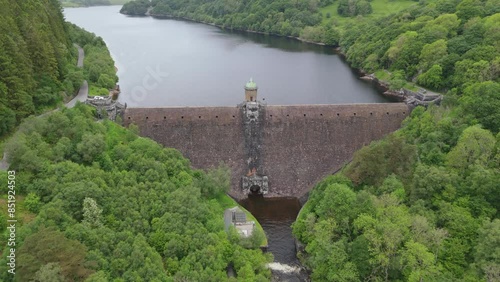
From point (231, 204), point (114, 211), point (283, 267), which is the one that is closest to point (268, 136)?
point (231, 204)

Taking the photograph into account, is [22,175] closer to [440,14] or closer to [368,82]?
[368,82]

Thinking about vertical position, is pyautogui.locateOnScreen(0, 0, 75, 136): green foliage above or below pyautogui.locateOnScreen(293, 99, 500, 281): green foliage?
above

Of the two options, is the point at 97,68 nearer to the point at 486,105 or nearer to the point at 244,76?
the point at 244,76

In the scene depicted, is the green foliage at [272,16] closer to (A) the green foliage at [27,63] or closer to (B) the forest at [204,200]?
(A) the green foliage at [27,63]

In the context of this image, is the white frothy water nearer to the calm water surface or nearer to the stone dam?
the stone dam

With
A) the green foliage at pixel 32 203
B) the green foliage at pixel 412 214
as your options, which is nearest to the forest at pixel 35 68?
A: the green foliage at pixel 32 203

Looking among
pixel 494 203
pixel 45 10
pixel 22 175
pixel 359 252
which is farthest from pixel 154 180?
pixel 45 10

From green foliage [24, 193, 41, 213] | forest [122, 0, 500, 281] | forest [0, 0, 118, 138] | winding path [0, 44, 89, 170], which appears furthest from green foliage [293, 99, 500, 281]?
forest [0, 0, 118, 138]
